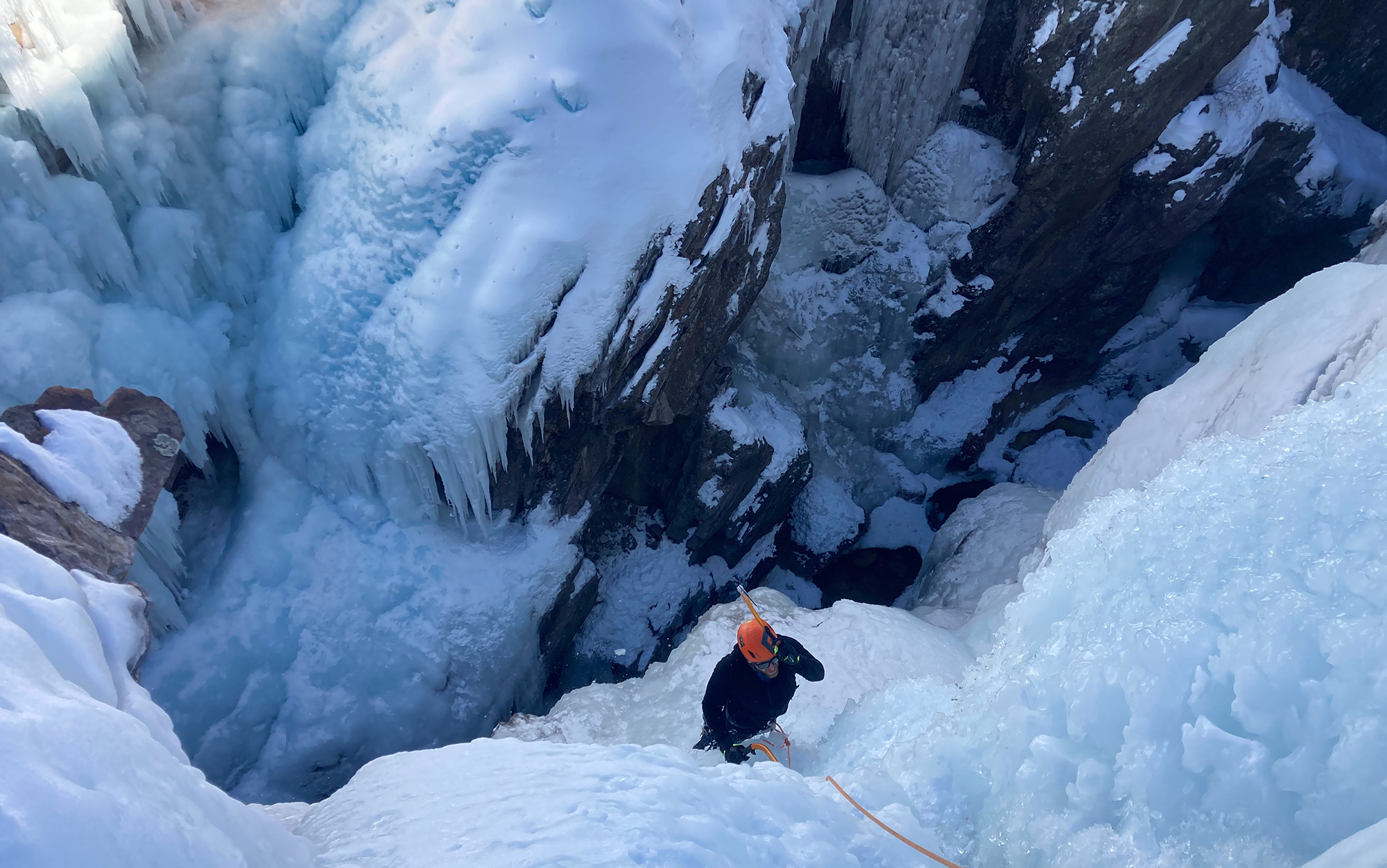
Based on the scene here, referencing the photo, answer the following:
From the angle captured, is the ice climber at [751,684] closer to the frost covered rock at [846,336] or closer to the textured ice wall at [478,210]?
the textured ice wall at [478,210]

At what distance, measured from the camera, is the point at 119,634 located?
2.57 m

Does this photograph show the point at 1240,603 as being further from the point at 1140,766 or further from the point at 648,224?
the point at 648,224

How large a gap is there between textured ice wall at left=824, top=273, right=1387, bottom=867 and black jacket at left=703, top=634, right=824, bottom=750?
95cm

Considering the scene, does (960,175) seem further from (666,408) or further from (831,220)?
(666,408)

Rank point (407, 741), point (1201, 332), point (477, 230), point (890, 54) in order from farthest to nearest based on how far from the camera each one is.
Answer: point (1201, 332), point (890, 54), point (407, 741), point (477, 230)

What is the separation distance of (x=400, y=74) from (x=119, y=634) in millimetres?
4368

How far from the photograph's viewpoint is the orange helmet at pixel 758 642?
355 cm

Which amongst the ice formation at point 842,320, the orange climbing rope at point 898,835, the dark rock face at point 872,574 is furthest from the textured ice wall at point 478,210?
the dark rock face at point 872,574

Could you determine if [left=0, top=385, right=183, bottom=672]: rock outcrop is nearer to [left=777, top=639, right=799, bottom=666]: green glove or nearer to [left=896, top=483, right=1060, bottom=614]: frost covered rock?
[left=777, top=639, right=799, bottom=666]: green glove

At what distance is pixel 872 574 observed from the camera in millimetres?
9938

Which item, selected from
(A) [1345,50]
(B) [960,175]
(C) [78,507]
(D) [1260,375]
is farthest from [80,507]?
(A) [1345,50]

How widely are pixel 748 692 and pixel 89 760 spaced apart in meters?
2.76

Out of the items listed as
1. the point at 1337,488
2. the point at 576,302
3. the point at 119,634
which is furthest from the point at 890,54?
the point at 119,634

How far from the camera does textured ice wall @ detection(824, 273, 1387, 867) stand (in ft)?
6.24
